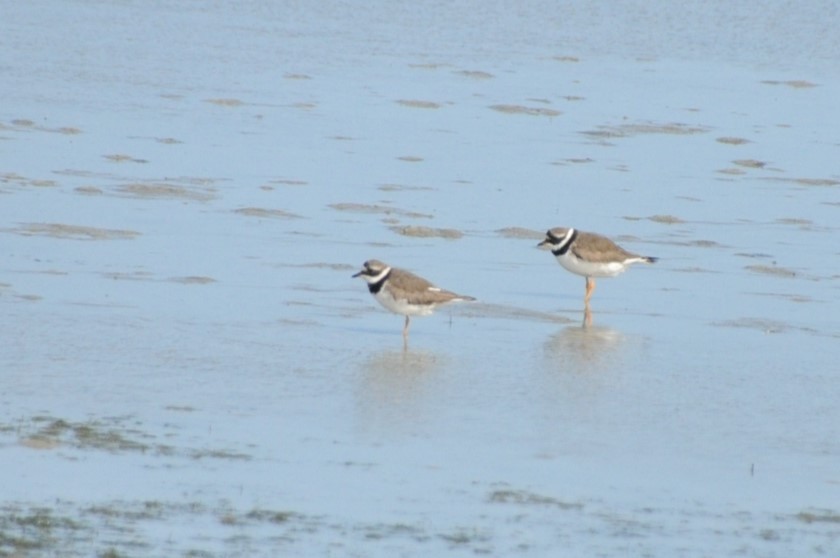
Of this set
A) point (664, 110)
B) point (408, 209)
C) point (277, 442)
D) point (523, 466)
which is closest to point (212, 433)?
point (277, 442)

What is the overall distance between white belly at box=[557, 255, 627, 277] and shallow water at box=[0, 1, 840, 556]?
23cm

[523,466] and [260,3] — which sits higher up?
[260,3]

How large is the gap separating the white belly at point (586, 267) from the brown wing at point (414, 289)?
1.56 meters

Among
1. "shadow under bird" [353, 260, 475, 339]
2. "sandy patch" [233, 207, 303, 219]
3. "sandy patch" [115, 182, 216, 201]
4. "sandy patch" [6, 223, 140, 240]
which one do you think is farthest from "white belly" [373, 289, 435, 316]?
"sandy patch" [115, 182, 216, 201]

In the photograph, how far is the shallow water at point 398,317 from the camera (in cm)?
715

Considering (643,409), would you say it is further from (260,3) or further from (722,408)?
(260,3)

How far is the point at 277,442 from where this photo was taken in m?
8.00

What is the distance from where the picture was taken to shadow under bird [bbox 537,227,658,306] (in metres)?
12.2

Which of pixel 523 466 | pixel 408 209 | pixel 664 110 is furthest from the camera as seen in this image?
pixel 664 110

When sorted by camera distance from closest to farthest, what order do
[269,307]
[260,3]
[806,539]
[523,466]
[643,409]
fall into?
[806,539], [523,466], [643,409], [269,307], [260,3]

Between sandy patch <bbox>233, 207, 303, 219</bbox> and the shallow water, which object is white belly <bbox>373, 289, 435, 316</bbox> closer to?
the shallow water

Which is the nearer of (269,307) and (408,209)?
(269,307)

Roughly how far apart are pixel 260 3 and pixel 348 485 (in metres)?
20.6

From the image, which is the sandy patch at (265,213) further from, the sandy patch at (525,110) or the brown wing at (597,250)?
the sandy patch at (525,110)
